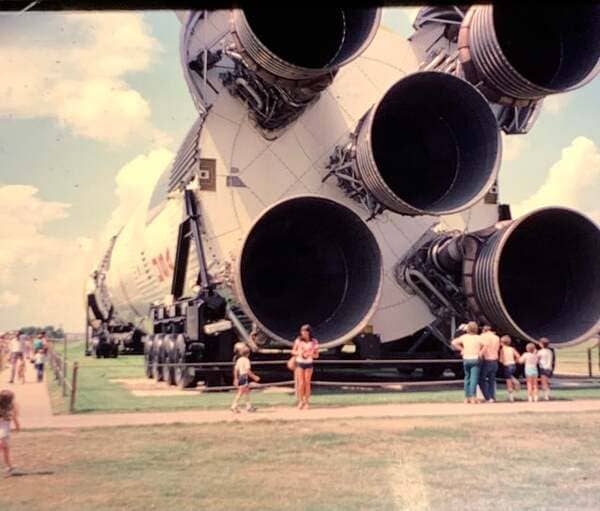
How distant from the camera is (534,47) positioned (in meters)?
10.9

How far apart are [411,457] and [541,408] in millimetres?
3514

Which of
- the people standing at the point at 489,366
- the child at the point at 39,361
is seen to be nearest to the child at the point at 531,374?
the people standing at the point at 489,366

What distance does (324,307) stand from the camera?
36.1 ft

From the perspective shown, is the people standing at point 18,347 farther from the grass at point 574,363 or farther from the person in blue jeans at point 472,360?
the grass at point 574,363

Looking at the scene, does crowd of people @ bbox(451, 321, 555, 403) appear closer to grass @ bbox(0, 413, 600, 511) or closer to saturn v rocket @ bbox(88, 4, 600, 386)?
saturn v rocket @ bbox(88, 4, 600, 386)

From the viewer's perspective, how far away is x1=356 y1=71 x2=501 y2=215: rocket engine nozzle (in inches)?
421

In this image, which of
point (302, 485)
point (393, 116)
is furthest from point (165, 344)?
point (302, 485)

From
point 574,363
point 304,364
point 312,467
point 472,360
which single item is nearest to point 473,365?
point 472,360

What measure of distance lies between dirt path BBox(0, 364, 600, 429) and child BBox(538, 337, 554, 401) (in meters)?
0.59

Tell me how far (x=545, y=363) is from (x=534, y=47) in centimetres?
442

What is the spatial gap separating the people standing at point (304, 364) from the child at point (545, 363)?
3.14 m

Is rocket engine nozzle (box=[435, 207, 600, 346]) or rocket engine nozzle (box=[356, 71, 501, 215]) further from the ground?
rocket engine nozzle (box=[356, 71, 501, 215])

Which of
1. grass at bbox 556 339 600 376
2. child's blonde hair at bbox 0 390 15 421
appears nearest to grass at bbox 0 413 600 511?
child's blonde hair at bbox 0 390 15 421

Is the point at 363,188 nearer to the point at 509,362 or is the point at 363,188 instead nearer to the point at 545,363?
the point at 509,362
